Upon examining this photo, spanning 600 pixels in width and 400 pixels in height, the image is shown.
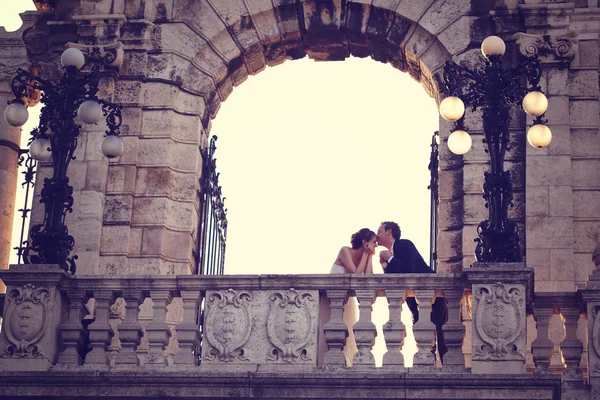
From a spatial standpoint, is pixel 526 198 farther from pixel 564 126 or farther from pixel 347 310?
pixel 347 310

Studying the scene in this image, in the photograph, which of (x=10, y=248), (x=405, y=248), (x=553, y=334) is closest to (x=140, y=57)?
(x=10, y=248)

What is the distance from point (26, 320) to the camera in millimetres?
19797

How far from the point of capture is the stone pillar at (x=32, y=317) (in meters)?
19.6

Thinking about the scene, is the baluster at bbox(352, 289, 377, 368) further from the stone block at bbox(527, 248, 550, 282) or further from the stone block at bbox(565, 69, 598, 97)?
the stone block at bbox(565, 69, 598, 97)

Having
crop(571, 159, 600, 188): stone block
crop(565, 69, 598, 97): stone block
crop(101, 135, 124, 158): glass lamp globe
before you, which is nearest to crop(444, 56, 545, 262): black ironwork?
crop(571, 159, 600, 188): stone block

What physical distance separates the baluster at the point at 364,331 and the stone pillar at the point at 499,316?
1159 mm

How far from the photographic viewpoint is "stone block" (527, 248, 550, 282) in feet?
70.2

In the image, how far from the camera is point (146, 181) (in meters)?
22.9

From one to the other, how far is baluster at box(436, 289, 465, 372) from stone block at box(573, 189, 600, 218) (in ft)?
10.5

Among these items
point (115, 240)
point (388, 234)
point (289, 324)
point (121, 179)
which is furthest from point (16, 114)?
point (388, 234)

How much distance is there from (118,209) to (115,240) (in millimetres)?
461

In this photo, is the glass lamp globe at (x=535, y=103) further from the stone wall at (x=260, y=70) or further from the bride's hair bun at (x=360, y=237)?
the bride's hair bun at (x=360, y=237)

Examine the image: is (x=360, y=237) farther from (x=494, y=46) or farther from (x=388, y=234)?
(x=494, y=46)

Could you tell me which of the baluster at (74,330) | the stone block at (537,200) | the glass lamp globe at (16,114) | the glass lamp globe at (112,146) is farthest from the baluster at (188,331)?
the stone block at (537,200)
